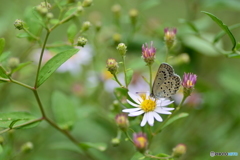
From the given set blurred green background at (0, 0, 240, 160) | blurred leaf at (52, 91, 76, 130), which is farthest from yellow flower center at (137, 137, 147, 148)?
blurred green background at (0, 0, 240, 160)

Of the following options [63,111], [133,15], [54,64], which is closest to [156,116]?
[54,64]

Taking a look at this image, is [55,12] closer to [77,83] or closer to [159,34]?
[77,83]

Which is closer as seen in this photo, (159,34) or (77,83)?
(159,34)

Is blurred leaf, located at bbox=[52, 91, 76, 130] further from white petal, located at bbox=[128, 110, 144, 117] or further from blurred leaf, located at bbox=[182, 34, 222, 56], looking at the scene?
blurred leaf, located at bbox=[182, 34, 222, 56]

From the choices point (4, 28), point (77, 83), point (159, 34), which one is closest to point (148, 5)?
point (159, 34)

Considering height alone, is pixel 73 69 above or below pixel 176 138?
above

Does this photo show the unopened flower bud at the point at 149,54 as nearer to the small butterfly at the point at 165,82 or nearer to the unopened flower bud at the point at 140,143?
the small butterfly at the point at 165,82

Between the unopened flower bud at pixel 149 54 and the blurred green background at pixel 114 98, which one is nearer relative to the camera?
the unopened flower bud at pixel 149 54

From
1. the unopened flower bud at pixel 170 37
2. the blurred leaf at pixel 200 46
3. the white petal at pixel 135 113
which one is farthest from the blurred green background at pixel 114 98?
the white petal at pixel 135 113
